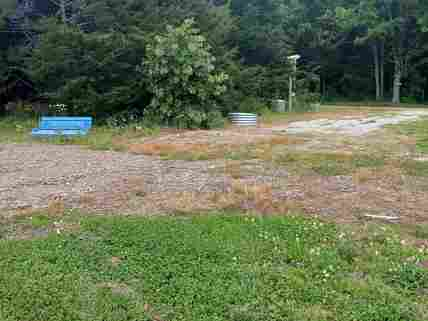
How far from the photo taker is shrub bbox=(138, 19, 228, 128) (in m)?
10.1

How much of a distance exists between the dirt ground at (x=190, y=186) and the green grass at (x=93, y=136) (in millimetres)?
789

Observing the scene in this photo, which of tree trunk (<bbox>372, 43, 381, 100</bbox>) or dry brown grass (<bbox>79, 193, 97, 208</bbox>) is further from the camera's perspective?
tree trunk (<bbox>372, 43, 381, 100</bbox>)

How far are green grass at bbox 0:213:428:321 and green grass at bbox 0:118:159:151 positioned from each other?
178 inches

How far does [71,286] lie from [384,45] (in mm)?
27363

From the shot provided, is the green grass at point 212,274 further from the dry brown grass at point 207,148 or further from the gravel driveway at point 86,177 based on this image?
the dry brown grass at point 207,148

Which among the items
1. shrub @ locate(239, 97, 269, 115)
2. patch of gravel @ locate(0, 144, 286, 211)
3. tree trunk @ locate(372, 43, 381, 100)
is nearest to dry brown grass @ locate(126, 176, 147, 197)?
patch of gravel @ locate(0, 144, 286, 211)

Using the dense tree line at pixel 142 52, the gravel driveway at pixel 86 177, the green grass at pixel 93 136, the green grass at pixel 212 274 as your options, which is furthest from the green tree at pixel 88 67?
the green grass at pixel 212 274

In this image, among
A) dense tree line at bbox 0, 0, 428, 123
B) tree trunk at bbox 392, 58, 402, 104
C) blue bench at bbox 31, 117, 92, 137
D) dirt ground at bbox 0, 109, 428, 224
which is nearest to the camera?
dirt ground at bbox 0, 109, 428, 224

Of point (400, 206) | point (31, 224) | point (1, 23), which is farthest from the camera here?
point (1, 23)

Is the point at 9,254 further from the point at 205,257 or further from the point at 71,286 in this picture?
the point at 205,257

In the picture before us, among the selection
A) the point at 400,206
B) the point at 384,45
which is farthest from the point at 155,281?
the point at 384,45

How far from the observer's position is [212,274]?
248 centimetres

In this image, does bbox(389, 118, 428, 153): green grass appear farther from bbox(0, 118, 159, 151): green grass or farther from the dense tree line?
bbox(0, 118, 159, 151): green grass

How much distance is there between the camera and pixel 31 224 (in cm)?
331
